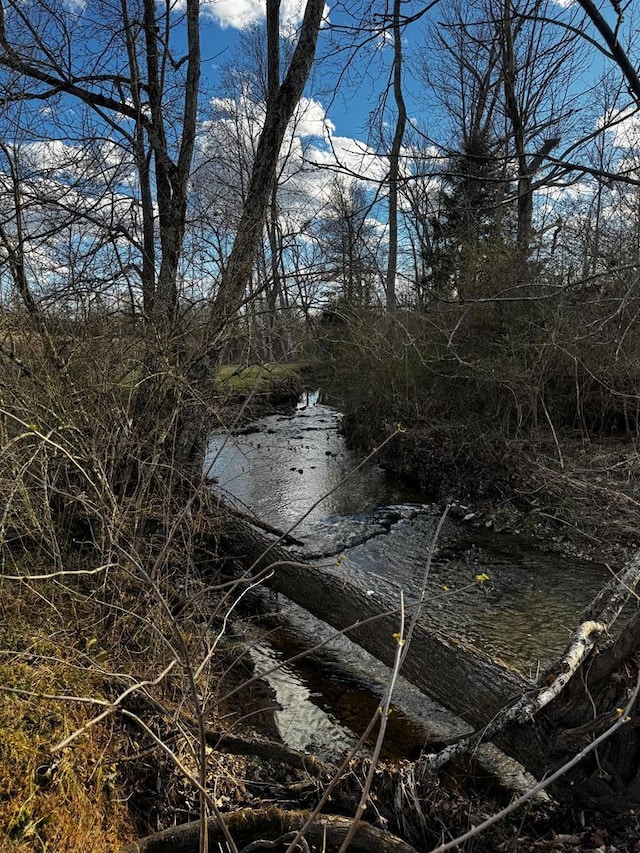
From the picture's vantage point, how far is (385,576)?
6176 millimetres

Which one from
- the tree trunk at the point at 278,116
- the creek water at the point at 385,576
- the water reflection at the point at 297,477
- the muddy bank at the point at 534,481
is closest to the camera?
the creek water at the point at 385,576

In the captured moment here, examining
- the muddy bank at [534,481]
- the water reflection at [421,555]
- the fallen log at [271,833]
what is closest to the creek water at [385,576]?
the water reflection at [421,555]

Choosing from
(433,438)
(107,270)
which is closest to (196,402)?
(107,270)

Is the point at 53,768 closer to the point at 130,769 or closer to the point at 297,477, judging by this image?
the point at 130,769

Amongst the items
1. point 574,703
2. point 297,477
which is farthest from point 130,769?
point 297,477

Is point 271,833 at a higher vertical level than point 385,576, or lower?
higher

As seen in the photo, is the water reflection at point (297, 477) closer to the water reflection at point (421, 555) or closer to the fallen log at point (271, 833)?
the water reflection at point (421, 555)

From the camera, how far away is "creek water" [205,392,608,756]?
13.5 ft

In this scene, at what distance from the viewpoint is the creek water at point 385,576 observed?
4.12m

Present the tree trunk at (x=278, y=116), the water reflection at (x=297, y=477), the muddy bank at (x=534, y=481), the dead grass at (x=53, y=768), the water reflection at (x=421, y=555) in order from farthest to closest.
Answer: the water reflection at (x=297, y=477), the muddy bank at (x=534, y=481), the tree trunk at (x=278, y=116), the water reflection at (x=421, y=555), the dead grass at (x=53, y=768)

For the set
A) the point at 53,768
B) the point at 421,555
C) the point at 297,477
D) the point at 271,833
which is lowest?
the point at 421,555

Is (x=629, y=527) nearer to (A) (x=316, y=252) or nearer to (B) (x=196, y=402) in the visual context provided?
(A) (x=316, y=252)

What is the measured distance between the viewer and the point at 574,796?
8.23 ft

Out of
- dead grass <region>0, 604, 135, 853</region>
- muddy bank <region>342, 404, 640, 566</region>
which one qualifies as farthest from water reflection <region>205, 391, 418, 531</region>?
dead grass <region>0, 604, 135, 853</region>
